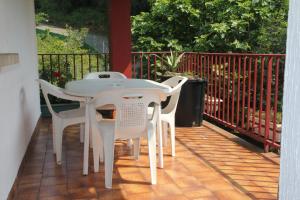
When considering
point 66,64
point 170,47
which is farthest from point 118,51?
point 170,47

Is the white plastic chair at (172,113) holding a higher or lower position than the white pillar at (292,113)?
lower

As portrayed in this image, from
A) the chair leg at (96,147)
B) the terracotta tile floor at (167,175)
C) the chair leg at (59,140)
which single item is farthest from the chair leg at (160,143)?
the chair leg at (59,140)

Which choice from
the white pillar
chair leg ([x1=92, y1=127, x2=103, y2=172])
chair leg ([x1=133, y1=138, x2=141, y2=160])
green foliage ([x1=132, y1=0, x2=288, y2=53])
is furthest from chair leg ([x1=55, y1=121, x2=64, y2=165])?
green foliage ([x1=132, y1=0, x2=288, y2=53])

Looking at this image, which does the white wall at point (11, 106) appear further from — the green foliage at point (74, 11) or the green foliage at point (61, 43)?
the green foliage at point (74, 11)

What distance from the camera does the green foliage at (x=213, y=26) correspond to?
9.91 m

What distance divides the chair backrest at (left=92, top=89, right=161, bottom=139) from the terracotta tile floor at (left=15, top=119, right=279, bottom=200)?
444 millimetres

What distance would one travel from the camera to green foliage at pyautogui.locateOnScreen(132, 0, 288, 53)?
9914mm

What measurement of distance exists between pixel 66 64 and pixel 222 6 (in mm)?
5810

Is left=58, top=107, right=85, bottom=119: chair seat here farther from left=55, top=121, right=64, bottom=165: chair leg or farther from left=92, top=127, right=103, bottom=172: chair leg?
left=92, top=127, right=103, bottom=172: chair leg

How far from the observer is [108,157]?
8.94ft

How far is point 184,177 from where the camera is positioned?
9.81ft

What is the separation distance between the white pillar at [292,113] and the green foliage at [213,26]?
9.56 m

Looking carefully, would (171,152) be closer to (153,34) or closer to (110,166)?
(110,166)

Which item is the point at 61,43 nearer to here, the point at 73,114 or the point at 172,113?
the point at 73,114
